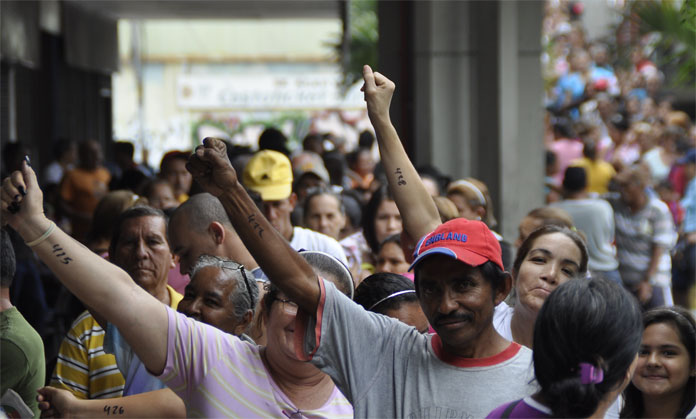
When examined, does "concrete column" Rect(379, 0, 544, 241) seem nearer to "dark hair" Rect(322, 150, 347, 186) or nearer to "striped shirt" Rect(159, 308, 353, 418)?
"dark hair" Rect(322, 150, 347, 186)

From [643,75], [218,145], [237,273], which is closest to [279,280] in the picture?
[218,145]

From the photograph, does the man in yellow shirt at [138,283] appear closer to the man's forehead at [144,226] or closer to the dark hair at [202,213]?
the man's forehead at [144,226]

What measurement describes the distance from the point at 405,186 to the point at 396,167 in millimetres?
81

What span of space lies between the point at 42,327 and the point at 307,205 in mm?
1834

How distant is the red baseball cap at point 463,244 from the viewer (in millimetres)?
3230

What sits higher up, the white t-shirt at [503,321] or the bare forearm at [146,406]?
the white t-shirt at [503,321]

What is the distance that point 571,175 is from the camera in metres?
9.47

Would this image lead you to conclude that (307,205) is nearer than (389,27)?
Yes

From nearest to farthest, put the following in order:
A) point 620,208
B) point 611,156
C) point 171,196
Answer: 1. point 171,196
2. point 620,208
3. point 611,156

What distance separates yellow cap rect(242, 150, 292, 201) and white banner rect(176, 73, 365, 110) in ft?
105

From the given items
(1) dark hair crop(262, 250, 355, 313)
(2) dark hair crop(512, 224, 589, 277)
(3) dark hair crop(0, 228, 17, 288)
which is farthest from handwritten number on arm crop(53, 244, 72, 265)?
→ (2) dark hair crop(512, 224, 589, 277)

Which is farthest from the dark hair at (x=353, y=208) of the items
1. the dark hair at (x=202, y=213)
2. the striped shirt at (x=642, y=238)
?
the dark hair at (x=202, y=213)

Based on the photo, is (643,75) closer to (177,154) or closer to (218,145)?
(177,154)

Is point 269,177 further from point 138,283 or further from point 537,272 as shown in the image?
point 537,272
